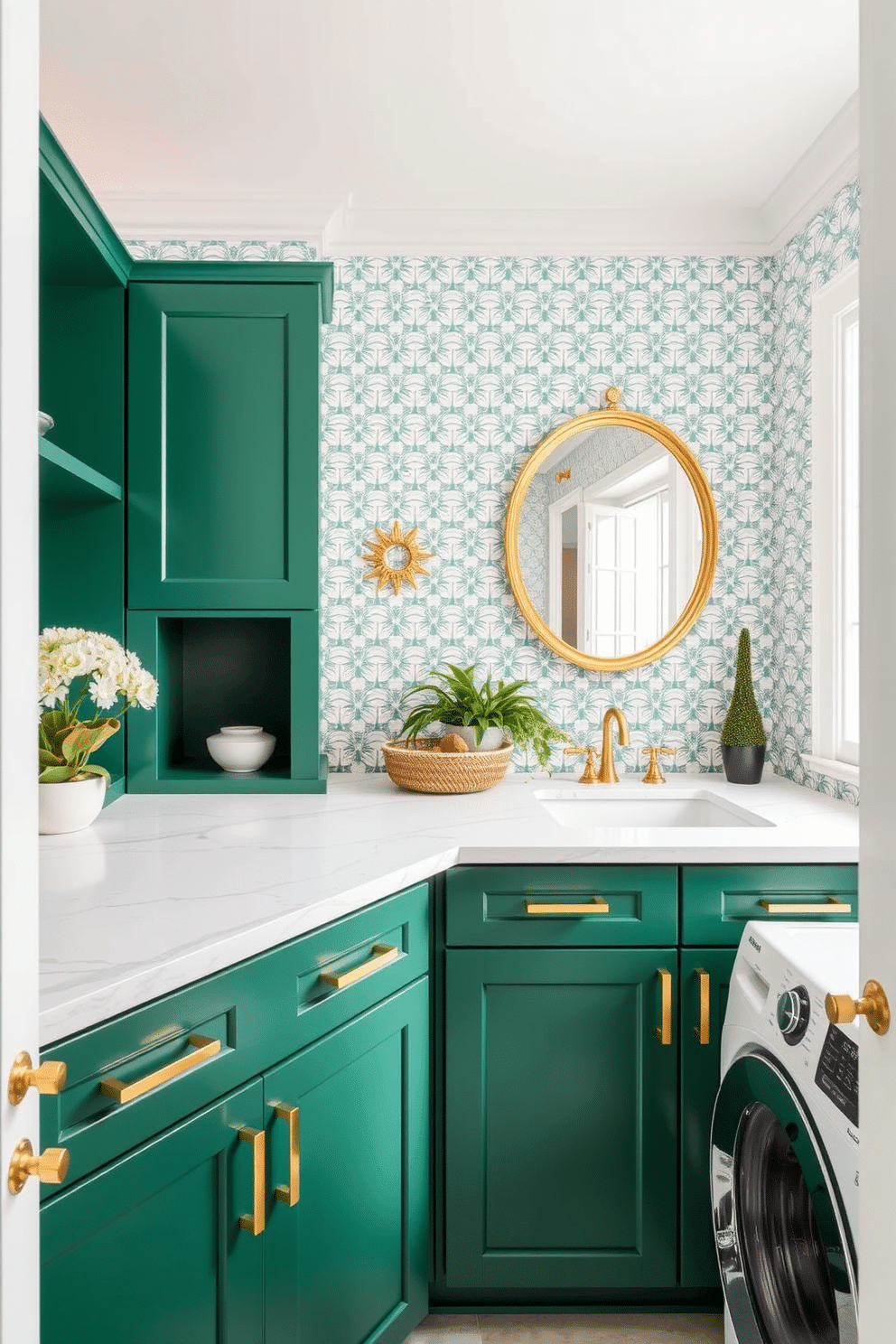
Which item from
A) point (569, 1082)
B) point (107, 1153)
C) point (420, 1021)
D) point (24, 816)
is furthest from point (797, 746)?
point (24, 816)

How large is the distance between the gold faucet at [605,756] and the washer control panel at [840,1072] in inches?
50.9

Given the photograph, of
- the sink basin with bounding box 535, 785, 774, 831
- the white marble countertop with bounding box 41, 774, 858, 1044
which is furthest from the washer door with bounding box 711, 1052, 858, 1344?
the sink basin with bounding box 535, 785, 774, 831

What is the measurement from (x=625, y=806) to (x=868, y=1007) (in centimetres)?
167

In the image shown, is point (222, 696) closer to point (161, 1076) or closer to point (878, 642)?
point (161, 1076)

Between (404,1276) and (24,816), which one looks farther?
(404,1276)

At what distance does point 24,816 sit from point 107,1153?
0.58 meters

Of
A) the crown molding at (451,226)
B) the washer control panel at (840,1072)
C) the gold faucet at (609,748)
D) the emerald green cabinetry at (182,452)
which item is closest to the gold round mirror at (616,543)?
the gold faucet at (609,748)

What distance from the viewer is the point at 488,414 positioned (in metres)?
2.55

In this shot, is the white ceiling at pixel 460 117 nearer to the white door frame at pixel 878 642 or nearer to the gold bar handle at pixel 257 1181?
the white door frame at pixel 878 642

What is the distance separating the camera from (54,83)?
1.96m

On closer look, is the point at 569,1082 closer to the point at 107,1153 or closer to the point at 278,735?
the point at 107,1153

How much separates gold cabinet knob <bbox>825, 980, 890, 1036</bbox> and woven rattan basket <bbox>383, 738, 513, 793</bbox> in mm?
1482

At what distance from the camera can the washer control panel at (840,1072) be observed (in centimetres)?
111

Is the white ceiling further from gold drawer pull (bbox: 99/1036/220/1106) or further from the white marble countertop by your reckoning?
gold drawer pull (bbox: 99/1036/220/1106)
